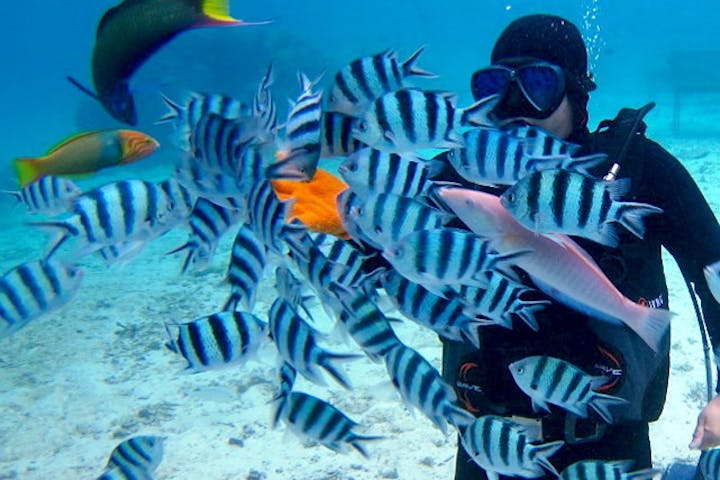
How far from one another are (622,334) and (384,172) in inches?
55.0

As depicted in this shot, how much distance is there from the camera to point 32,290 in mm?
2420

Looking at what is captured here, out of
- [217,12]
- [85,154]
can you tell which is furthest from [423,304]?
[85,154]

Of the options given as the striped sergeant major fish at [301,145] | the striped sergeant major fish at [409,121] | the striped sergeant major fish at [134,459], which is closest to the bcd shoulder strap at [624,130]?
the striped sergeant major fish at [409,121]

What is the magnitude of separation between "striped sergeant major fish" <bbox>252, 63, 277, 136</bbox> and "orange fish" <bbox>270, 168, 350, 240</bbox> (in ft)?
0.83

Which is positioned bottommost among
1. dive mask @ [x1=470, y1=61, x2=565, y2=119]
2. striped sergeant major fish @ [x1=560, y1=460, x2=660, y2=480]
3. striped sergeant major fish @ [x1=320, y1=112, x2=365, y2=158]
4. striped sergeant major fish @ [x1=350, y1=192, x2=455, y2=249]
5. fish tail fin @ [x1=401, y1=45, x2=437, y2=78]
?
striped sergeant major fish @ [x1=560, y1=460, x2=660, y2=480]

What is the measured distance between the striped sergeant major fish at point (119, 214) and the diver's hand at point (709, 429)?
6.22 ft

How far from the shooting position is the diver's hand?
1.81 metres

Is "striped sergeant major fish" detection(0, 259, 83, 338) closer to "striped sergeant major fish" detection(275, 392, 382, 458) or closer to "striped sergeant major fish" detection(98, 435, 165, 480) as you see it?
"striped sergeant major fish" detection(98, 435, 165, 480)

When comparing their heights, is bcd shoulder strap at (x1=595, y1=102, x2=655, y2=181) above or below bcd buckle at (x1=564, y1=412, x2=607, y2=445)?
above

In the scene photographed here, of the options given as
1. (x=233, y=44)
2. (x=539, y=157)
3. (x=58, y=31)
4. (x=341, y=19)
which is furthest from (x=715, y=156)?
(x=58, y=31)

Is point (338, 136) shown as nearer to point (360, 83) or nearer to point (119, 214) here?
point (360, 83)

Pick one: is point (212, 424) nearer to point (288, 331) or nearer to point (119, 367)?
point (119, 367)

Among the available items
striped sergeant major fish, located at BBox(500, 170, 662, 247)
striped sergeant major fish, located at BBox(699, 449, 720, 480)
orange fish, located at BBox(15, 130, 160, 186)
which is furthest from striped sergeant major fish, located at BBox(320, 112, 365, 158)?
striped sergeant major fish, located at BBox(699, 449, 720, 480)

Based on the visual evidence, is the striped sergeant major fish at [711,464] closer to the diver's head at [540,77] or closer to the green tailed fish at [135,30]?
the diver's head at [540,77]
